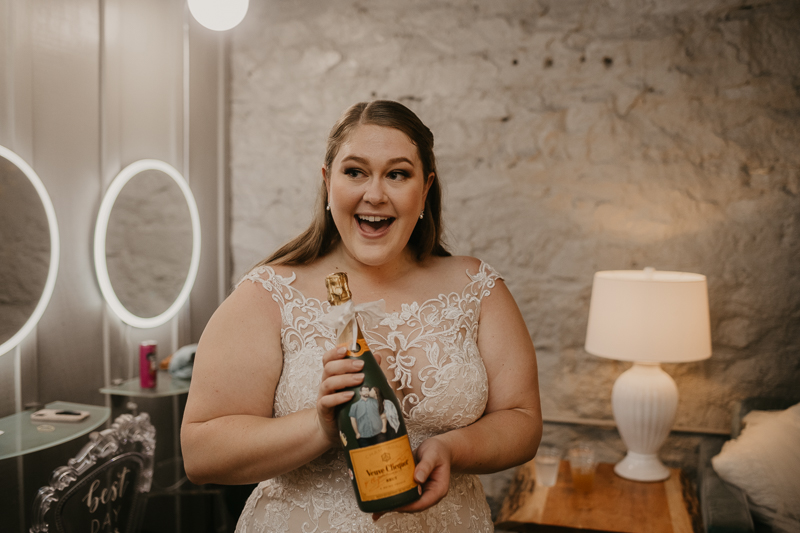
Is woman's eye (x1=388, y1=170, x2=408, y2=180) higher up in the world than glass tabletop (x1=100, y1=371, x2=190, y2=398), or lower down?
higher up

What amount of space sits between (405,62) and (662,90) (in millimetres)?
1281

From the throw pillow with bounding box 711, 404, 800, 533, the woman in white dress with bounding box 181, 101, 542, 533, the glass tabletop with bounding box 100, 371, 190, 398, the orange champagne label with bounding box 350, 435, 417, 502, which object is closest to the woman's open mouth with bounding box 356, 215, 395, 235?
the woman in white dress with bounding box 181, 101, 542, 533

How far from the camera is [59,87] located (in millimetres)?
2203

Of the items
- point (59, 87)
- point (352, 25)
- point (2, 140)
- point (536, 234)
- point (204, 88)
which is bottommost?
point (536, 234)

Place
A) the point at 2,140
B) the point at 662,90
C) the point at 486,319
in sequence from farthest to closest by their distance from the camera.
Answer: the point at 662,90 → the point at 2,140 → the point at 486,319

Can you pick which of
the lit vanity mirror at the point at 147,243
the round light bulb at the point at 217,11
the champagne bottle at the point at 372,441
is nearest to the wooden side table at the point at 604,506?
the champagne bottle at the point at 372,441

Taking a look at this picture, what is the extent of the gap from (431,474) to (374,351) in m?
0.36

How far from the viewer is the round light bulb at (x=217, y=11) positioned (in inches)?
98.3

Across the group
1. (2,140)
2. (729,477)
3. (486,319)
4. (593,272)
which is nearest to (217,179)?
(2,140)

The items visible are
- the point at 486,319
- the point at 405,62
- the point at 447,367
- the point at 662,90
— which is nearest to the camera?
the point at 447,367

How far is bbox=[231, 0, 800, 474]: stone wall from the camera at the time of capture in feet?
8.58

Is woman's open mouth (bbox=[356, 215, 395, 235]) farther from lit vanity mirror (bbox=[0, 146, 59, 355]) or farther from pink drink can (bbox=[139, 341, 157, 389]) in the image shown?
pink drink can (bbox=[139, 341, 157, 389])

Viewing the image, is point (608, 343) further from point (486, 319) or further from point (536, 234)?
point (486, 319)

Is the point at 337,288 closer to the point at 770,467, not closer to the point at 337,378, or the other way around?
the point at 337,378
